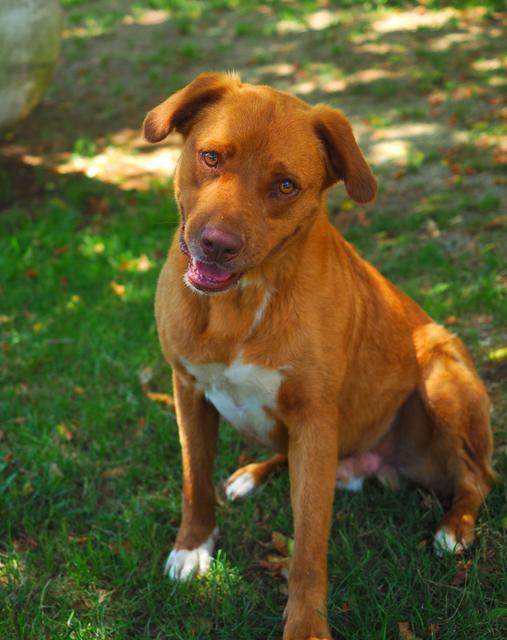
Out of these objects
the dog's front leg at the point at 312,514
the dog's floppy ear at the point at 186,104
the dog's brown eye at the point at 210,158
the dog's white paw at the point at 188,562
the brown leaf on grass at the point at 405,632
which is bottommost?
the dog's white paw at the point at 188,562

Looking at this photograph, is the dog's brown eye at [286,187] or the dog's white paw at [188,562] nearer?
the dog's brown eye at [286,187]

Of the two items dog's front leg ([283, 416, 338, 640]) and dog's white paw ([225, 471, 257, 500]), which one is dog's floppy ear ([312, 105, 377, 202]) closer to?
dog's front leg ([283, 416, 338, 640])

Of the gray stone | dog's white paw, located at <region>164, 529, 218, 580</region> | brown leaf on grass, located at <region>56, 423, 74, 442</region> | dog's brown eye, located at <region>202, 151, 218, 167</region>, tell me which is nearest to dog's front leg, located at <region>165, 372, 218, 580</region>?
dog's white paw, located at <region>164, 529, 218, 580</region>

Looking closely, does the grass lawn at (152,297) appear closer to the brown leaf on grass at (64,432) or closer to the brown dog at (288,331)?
the brown leaf on grass at (64,432)

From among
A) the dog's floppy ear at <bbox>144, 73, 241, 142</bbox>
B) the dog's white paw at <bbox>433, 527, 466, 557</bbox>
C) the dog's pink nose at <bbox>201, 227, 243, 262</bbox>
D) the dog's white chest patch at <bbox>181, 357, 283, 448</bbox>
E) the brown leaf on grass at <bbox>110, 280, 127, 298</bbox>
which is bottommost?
the brown leaf on grass at <bbox>110, 280, 127, 298</bbox>

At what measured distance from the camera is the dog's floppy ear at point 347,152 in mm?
3000

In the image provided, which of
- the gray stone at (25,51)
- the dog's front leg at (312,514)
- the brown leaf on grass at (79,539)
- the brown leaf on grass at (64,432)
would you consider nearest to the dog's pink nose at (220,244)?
the dog's front leg at (312,514)

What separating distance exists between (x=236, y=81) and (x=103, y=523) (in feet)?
7.11

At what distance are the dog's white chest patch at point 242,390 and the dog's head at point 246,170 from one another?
0.38 metres

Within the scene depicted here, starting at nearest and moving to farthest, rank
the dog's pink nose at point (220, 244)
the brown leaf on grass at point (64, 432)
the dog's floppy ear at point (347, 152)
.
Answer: the dog's pink nose at point (220, 244) < the dog's floppy ear at point (347, 152) < the brown leaf on grass at point (64, 432)

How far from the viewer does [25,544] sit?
3.65 m

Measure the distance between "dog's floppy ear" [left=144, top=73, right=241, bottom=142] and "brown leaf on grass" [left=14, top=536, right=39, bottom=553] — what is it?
1.95 metres

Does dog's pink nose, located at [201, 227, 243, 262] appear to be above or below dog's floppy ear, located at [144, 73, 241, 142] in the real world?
below

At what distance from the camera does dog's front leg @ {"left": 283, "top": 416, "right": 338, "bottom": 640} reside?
305 centimetres
